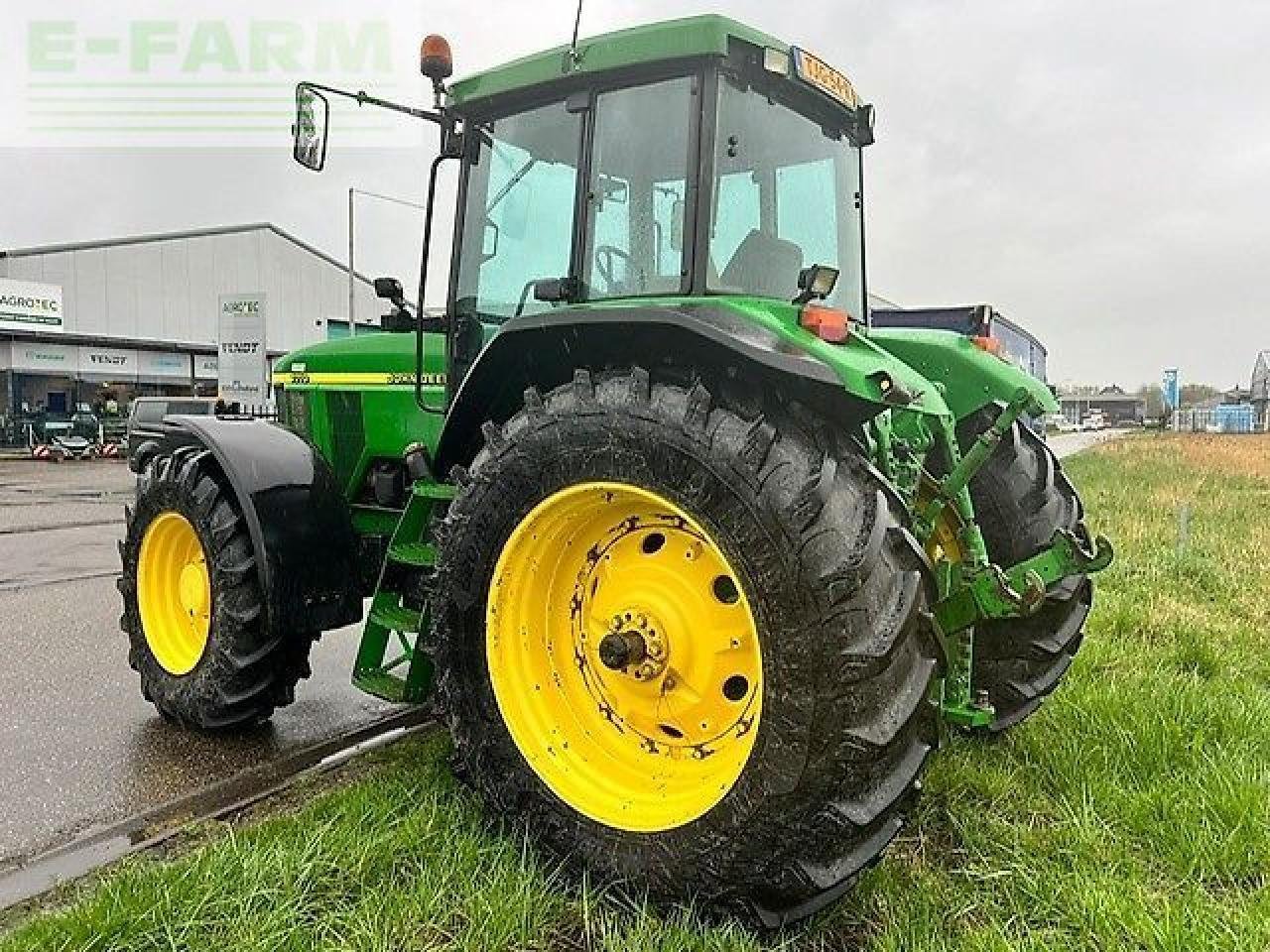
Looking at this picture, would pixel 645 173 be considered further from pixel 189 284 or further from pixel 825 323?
pixel 189 284

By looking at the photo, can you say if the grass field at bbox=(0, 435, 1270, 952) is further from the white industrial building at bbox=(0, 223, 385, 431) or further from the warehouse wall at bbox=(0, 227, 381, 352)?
the warehouse wall at bbox=(0, 227, 381, 352)

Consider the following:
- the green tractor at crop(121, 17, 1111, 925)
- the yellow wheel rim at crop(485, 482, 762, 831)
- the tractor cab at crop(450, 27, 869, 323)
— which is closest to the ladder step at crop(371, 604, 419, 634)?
the green tractor at crop(121, 17, 1111, 925)

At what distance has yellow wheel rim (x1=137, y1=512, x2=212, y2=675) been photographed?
4176 mm

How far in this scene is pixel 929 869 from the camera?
8.79 feet

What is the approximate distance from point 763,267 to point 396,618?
170 cm

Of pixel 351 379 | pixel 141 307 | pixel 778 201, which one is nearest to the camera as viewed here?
pixel 778 201

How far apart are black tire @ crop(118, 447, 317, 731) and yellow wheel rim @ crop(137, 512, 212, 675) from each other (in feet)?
0.36

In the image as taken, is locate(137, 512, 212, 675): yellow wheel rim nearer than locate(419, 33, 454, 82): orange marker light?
No

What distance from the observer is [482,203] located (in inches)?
139

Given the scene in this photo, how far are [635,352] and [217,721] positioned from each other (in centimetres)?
235

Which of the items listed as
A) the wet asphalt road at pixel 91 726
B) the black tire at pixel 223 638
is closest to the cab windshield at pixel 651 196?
the black tire at pixel 223 638

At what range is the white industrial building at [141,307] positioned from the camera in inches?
1257

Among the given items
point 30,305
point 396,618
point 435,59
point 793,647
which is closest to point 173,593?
point 396,618

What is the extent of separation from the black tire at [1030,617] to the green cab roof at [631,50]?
5.46 ft
